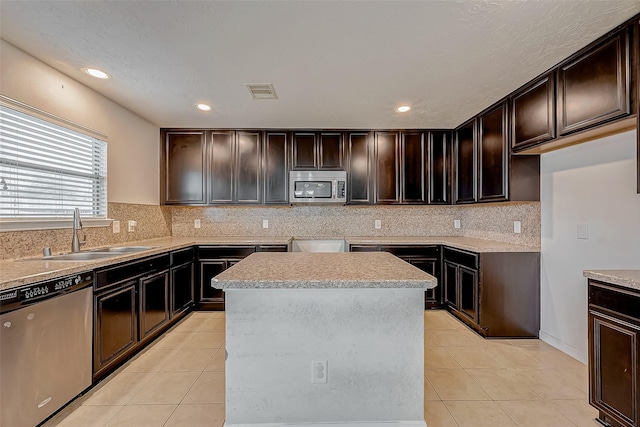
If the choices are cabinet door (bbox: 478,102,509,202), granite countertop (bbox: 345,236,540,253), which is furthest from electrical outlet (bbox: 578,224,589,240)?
cabinet door (bbox: 478,102,509,202)

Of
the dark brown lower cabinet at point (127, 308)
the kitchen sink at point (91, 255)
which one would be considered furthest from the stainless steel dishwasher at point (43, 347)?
the kitchen sink at point (91, 255)

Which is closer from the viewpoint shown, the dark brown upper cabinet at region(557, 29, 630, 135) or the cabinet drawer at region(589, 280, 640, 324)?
the cabinet drawer at region(589, 280, 640, 324)

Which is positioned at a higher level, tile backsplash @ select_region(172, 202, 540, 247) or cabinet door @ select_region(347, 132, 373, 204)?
cabinet door @ select_region(347, 132, 373, 204)

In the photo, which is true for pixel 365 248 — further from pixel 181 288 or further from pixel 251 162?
pixel 181 288

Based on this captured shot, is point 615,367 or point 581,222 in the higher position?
point 581,222

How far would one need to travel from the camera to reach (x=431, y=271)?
3.72m

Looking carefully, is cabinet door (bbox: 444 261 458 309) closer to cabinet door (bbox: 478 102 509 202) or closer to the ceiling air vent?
cabinet door (bbox: 478 102 509 202)

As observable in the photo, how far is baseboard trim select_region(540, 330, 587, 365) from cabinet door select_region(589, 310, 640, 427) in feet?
3.00

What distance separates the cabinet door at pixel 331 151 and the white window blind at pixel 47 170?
2372 mm

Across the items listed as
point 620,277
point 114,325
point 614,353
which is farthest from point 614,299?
point 114,325

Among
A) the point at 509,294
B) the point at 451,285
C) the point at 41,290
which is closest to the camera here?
the point at 41,290

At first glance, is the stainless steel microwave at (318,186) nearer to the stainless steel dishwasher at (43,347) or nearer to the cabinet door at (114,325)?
the cabinet door at (114,325)

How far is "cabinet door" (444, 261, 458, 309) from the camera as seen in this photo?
3467mm

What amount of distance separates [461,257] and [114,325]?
10.9 feet
